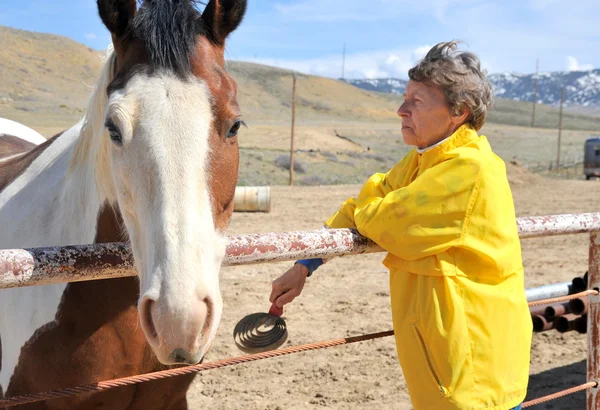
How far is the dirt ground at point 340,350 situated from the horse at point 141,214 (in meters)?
2.07

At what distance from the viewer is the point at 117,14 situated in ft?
5.82

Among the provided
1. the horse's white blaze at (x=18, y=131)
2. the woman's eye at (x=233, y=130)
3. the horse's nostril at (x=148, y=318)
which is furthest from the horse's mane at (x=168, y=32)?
the horse's white blaze at (x=18, y=131)

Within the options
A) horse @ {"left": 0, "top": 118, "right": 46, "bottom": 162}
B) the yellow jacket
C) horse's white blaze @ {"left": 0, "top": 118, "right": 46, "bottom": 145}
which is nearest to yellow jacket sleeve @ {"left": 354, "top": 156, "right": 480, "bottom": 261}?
the yellow jacket

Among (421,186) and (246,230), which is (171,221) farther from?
(246,230)

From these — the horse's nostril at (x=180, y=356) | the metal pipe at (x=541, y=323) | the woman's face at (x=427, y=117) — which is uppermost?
the woman's face at (x=427, y=117)

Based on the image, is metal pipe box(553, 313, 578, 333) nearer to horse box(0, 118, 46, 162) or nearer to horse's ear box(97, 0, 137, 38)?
horse's ear box(97, 0, 137, 38)

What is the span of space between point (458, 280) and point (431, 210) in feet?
0.73

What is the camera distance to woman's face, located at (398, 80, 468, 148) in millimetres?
1812

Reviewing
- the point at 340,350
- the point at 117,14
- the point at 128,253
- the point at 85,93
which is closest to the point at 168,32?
the point at 117,14

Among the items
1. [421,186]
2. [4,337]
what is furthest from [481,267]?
[4,337]

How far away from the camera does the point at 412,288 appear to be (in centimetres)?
179

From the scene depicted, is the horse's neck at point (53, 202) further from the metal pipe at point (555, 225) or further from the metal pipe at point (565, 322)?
the metal pipe at point (565, 322)

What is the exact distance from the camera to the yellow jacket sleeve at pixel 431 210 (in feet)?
5.53

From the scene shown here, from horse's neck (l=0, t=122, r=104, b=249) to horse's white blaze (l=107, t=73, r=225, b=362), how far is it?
1.85 ft
